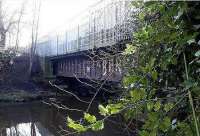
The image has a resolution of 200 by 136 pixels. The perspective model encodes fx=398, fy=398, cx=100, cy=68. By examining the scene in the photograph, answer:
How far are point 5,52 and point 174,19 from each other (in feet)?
118

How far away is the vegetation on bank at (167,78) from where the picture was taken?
152 cm

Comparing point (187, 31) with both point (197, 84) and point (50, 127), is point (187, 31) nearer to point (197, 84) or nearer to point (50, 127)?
point (197, 84)

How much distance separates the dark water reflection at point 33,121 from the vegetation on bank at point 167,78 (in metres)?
13.3

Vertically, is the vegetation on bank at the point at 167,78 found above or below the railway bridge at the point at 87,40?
below

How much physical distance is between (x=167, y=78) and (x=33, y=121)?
2093 cm

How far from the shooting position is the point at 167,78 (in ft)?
6.02

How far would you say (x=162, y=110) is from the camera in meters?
1.68

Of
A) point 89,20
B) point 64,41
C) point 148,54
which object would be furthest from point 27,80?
point 148,54

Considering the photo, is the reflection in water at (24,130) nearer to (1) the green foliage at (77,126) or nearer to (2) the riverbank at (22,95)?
(2) the riverbank at (22,95)

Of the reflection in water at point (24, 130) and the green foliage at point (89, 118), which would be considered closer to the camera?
the green foliage at point (89, 118)

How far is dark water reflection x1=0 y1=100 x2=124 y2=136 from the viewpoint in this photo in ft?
59.7

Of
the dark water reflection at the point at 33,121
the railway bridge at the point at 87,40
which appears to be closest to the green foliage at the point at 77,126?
the railway bridge at the point at 87,40

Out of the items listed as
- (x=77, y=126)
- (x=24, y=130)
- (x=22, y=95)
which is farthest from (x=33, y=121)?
(x=77, y=126)

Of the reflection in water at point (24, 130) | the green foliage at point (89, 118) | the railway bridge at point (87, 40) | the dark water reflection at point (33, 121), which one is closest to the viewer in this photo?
the green foliage at point (89, 118)
